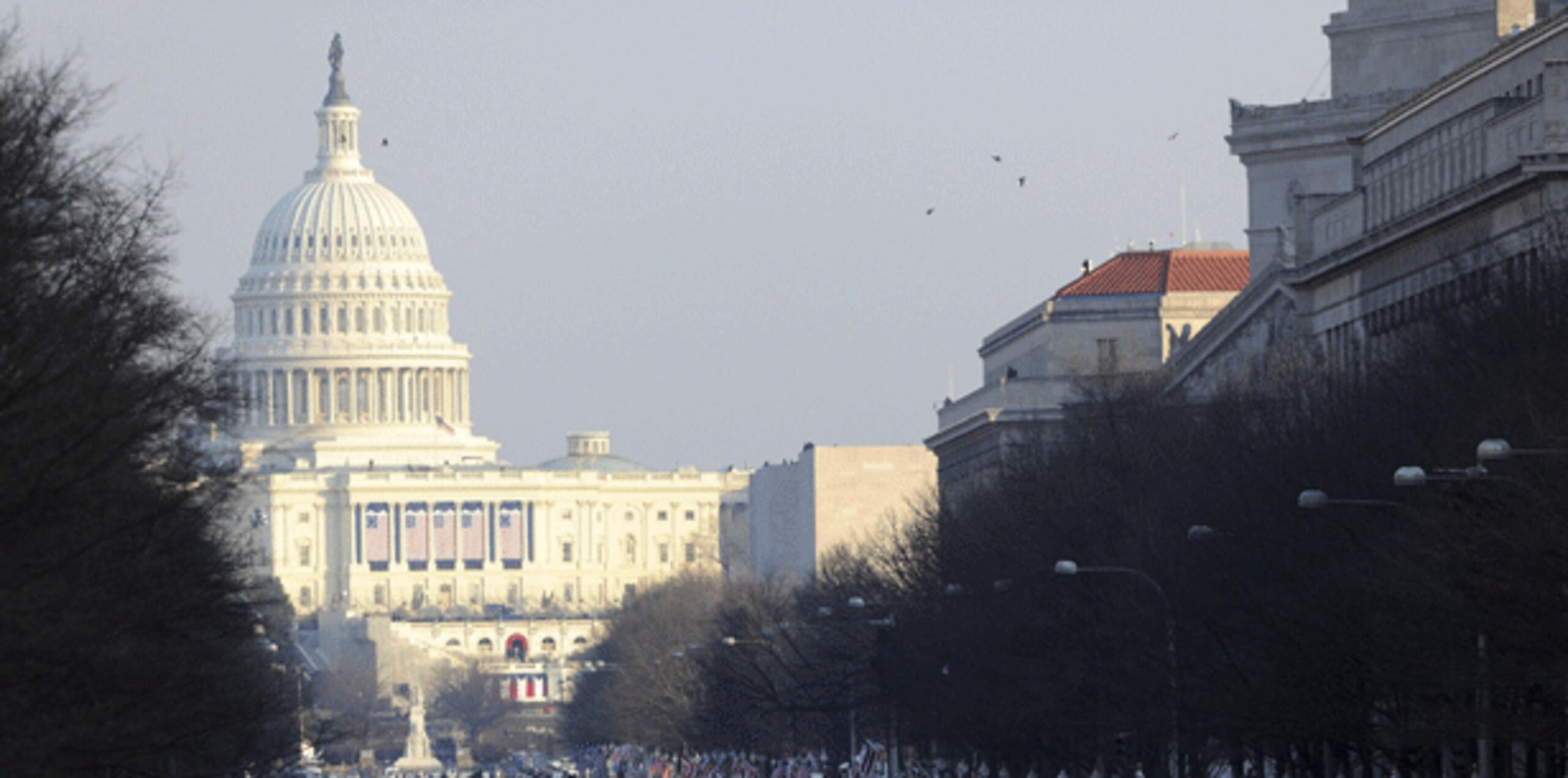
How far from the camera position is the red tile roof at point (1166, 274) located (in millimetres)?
145625

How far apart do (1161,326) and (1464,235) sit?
68.3 meters

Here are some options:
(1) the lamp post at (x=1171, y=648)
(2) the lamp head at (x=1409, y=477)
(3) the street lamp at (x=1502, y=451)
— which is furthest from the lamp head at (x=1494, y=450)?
(1) the lamp post at (x=1171, y=648)

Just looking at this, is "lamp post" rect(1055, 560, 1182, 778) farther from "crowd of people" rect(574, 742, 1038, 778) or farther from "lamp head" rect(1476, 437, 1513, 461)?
"crowd of people" rect(574, 742, 1038, 778)

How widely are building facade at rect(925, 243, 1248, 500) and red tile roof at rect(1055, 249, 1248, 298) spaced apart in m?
0.03

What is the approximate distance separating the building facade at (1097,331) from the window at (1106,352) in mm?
37

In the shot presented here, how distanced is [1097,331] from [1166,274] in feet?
8.88

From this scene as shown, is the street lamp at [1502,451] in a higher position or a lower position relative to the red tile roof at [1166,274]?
lower

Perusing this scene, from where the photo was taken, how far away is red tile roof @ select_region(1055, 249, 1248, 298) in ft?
478

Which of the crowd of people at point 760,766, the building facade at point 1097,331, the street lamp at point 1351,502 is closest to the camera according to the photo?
the street lamp at point 1351,502

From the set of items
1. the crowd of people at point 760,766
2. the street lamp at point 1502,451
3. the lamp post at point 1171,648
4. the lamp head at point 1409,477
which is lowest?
the crowd of people at point 760,766

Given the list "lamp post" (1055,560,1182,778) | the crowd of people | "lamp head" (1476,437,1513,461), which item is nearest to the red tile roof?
the crowd of people

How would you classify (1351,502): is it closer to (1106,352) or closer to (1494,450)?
(1494,450)

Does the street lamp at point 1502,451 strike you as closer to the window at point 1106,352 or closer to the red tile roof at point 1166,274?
the window at point 1106,352

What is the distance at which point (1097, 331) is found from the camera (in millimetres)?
146750
